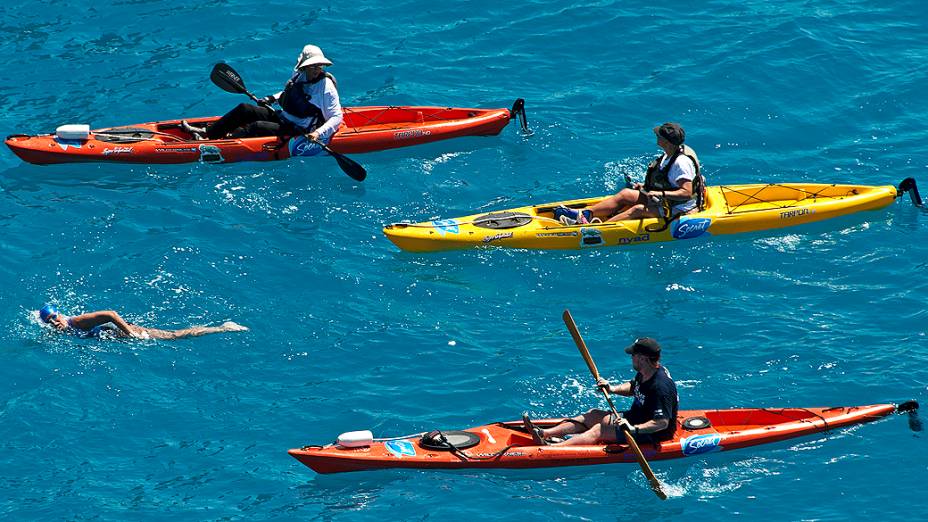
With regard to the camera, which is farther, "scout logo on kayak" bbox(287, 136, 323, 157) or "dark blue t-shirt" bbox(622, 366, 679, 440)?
"scout logo on kayak" bbox(287, 136, 323, 157)

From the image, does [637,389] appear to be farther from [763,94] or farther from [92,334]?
[763,94]

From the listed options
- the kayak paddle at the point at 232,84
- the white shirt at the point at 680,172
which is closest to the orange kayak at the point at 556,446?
the white shirt at the point at 680,172

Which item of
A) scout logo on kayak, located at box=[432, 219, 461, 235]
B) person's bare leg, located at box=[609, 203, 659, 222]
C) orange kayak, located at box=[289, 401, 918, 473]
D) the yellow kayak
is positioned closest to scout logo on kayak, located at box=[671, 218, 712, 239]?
the yellow kayak

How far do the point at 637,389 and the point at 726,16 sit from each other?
981 centimetres

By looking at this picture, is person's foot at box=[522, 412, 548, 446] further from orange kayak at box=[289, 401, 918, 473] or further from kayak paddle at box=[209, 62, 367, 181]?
kayak paddle at box=[209, 62, 367, 181]

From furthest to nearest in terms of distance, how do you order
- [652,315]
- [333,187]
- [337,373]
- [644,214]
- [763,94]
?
[763,94], [333,187], [644,214], [652,315], [337,373]

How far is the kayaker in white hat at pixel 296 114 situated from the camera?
1747 cm

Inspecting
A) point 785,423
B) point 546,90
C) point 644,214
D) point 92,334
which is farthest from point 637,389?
point 546,90

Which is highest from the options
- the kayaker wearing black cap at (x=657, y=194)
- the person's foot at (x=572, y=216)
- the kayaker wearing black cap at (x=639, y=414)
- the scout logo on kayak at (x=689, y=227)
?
the kayaker wearing black cap at (x=657, y=194)

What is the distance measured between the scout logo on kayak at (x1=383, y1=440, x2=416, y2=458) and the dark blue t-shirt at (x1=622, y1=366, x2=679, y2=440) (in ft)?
6.63

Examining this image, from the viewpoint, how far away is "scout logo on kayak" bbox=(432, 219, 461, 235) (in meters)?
15.8

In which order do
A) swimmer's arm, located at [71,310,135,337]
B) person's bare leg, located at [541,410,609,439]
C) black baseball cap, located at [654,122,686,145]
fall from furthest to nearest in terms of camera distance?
black baseball cap, located at [654,122,686,145]
swimmer's arm, located at [71,310,135,337]
person's bare leg, located at [541,410,609,439]

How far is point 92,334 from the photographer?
14.1 metres

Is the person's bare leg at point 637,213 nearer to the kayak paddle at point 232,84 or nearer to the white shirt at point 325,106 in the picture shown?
the kayak paddle at point 232,84
